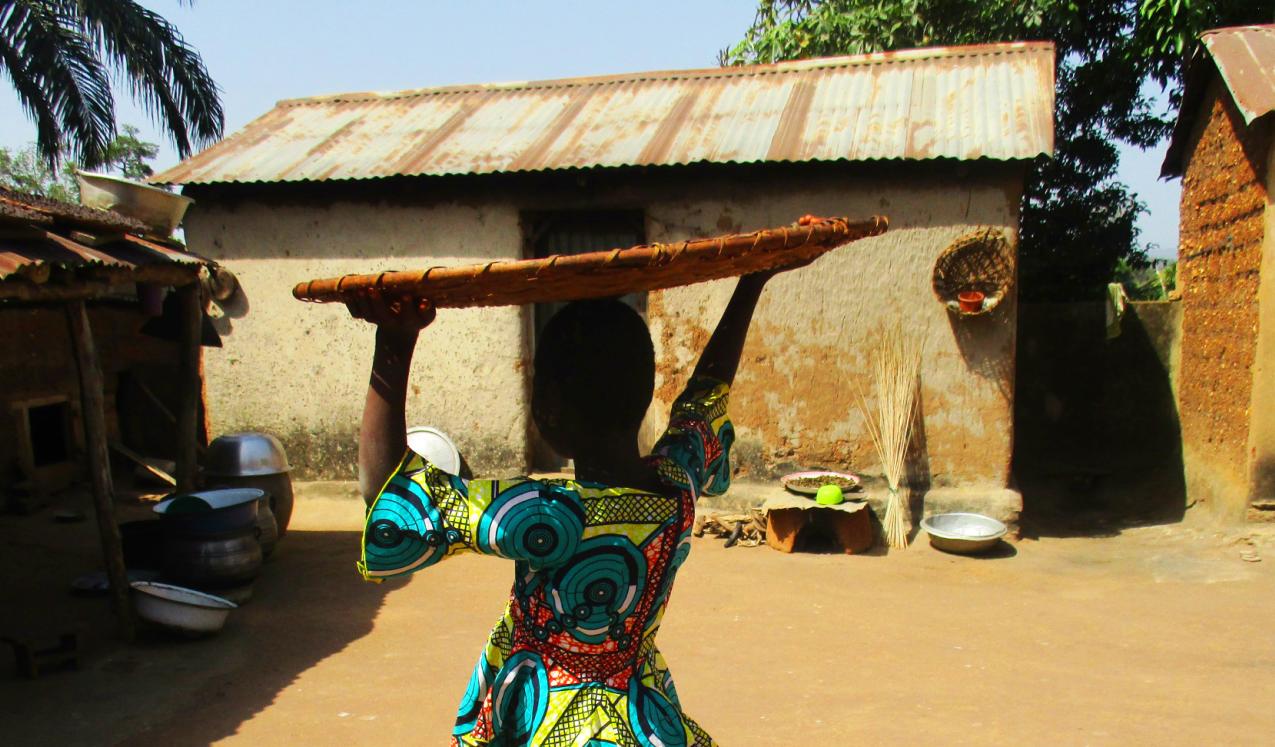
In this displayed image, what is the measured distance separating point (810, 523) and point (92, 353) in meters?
4.59

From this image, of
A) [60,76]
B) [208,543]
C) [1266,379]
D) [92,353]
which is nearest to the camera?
[92,353]

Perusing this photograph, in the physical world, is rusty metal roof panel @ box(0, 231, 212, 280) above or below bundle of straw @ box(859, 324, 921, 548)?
above

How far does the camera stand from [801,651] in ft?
15.0

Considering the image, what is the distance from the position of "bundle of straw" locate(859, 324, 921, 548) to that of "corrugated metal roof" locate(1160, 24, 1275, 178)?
249cm

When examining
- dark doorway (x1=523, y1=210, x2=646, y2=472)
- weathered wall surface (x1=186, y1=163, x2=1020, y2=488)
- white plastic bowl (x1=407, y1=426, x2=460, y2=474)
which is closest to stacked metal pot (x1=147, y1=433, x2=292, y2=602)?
white plastic bowl (x1=407, y1=426, x2=460, y2=474)

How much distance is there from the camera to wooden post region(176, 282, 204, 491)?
5.98 metres

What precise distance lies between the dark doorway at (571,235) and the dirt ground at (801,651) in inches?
50.7

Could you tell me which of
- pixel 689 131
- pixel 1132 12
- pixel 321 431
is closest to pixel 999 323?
pixel 689 131

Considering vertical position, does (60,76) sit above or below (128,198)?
above

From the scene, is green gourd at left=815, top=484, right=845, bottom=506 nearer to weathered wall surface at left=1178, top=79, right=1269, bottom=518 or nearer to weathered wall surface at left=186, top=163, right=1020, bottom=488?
weathered wall surface at left=186, top=163, right=1020, bottom=488

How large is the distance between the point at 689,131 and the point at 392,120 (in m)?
2.96

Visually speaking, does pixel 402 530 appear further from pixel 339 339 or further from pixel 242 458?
pixel 339 339

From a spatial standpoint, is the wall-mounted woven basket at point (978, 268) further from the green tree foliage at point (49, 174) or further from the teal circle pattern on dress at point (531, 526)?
the green tree foliage at point (49, 174)

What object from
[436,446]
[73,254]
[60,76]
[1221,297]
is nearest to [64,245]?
[73,254]
